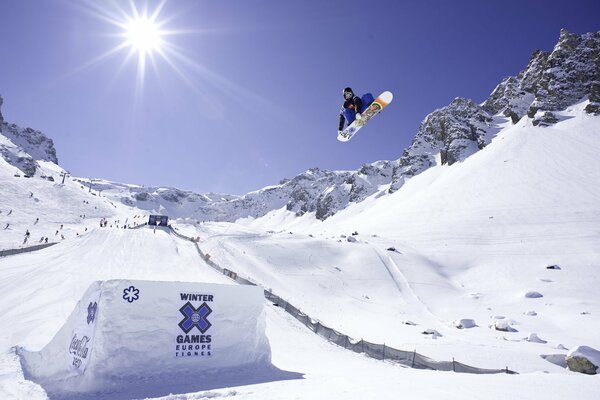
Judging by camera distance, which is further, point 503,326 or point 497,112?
point 497,112

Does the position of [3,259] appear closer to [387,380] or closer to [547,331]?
[387,380]

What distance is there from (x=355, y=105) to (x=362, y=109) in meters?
0.41

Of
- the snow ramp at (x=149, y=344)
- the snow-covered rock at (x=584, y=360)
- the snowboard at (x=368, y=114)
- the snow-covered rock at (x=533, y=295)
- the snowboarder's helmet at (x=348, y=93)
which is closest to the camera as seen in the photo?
the snow ramp at (x=149, y=344)

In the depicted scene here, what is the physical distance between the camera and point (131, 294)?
31.1 feet

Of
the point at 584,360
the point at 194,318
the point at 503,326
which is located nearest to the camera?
the point at 194,318

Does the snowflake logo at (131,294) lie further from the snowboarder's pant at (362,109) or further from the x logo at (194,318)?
the snowboarder's pant at (362,109)

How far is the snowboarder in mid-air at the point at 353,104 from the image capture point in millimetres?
15602

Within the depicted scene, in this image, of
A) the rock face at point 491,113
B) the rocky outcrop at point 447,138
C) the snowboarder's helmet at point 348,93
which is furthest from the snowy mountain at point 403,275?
the rocky outcrop at point 447,138

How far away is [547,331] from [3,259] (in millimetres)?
39521

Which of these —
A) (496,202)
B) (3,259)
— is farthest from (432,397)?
(496,202)

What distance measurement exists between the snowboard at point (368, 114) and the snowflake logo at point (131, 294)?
11.3 metres

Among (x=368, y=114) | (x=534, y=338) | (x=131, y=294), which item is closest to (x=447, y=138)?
(x=534, y=338)

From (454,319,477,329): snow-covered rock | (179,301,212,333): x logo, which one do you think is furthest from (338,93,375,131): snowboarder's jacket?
(454,319,477,329): snow-covered rock

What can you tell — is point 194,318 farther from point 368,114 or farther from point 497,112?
point 497,112
